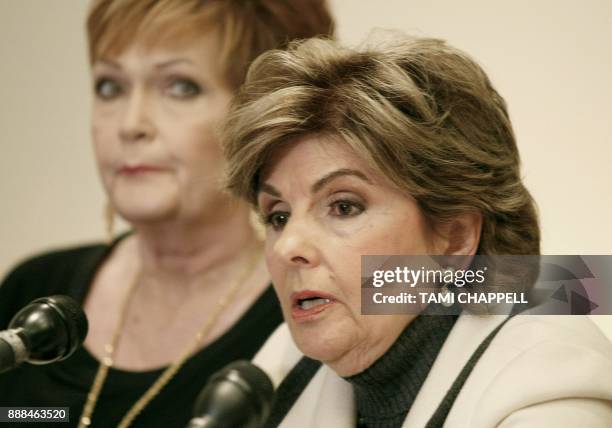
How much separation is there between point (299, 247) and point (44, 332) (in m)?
0.33

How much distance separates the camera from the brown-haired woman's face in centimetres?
172

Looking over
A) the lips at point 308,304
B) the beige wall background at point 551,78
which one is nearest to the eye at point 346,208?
the lips at point 308,304

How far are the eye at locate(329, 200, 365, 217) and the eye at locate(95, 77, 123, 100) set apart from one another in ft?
2.48

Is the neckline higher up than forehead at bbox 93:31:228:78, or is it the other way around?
forehead at bbox 93:31:228:78

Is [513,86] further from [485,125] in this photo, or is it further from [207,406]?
[207,406]

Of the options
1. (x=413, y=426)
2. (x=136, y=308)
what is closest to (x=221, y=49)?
(x=136, y=308)

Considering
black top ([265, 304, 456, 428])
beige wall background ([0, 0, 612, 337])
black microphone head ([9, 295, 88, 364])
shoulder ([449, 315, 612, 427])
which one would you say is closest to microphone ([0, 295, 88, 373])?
black microphone head ([9, 295, 88, 364])

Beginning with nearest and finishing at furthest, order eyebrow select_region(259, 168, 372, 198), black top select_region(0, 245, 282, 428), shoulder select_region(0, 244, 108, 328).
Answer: eyebrow select_region(259, 168, 372, 198) < black top select_region(0, 245, 282, 428) < shoulder select_region(0, 244, 108, 328)

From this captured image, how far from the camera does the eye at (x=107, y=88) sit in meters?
1.79

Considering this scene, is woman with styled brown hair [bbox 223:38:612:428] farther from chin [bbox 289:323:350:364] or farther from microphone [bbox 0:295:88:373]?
microphone [bbox 0:295:88:373]

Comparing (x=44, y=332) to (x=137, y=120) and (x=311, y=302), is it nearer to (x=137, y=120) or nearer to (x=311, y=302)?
(x=311, y=302)

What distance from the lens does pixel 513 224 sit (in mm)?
1267

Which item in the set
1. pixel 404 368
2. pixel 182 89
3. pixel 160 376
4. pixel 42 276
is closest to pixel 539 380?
pixel 404 368

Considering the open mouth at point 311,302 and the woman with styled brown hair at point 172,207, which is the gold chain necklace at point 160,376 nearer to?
the woman with styled brown hair at point 172,207
